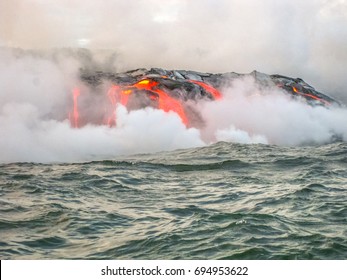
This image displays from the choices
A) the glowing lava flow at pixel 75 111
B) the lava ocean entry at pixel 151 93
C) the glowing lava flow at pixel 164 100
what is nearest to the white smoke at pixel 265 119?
the lava ocean entry at pixel 151 93

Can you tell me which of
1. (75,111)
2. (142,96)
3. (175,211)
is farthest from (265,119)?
(175,211)

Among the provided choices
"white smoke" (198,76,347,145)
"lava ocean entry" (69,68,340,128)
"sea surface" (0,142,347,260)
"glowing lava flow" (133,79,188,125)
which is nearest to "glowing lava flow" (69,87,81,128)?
"lava ocean entry" (69,68,340,128)

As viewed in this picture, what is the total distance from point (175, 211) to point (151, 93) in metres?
25.6

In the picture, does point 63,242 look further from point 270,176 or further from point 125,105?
point 125,105

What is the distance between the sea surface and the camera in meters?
11.0

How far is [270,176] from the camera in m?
20.2

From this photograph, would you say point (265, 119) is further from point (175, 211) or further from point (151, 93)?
point (175, 211)

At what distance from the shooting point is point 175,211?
14391 millimetres

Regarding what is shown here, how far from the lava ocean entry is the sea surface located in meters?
13.5

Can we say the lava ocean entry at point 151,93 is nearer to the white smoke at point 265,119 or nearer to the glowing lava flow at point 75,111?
the glowing lava flow at point 75,111

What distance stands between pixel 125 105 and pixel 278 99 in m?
15.9

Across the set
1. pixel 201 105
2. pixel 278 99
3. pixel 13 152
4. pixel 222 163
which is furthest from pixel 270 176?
pixel 278 99

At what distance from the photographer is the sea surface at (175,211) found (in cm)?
1101

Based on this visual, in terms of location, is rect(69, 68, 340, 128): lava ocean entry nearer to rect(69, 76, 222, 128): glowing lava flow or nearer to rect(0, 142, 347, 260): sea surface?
rect(69, 76, 222, 128): glowing lava flow
